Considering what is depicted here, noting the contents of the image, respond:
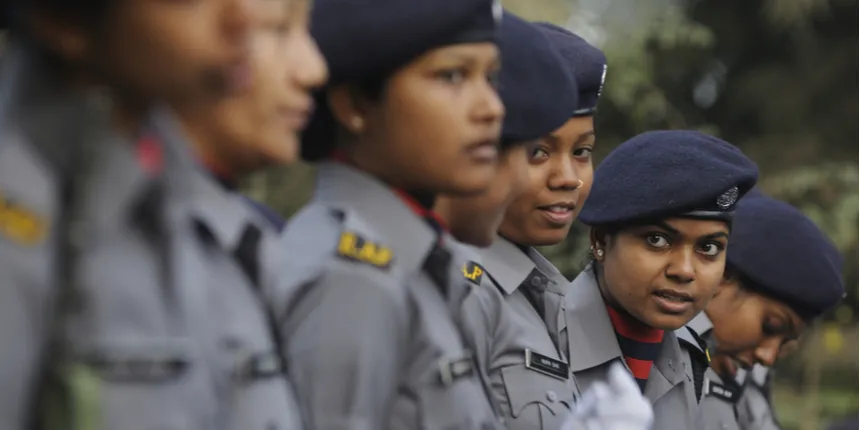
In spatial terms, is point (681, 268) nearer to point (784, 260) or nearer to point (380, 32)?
point (784, 260)

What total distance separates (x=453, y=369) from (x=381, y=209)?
13.9 inches

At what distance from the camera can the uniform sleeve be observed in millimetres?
3199

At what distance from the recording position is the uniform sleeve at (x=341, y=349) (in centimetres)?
320

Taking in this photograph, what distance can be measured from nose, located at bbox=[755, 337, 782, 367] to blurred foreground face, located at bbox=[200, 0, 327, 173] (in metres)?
3.51

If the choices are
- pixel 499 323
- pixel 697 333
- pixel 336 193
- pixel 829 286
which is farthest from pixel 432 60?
pixel 829 286

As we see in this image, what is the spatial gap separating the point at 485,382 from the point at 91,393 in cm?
143

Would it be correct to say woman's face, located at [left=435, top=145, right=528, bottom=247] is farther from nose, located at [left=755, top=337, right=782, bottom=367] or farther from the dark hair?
nose, located at [left=755, top=337, right=782, bottom=367]

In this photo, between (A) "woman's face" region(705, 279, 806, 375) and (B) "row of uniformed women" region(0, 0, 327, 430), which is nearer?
(B) "row of uniformed women" region(0, 0, 327, 430)

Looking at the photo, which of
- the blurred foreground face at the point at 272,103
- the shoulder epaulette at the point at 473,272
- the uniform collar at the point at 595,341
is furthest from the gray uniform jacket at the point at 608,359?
the blurred foreground face at the point at 272,103

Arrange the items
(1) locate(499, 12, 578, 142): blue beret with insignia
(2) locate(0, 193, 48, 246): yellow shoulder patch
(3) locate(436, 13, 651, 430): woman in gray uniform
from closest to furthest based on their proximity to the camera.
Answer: (2) locate(0, 193, 48, 246): yellow shoulder patch, (3) locate(436, 13, 651, 430): woman in gray uniform, (1) locate(499, 12, 578, 142): blue beret with insignia

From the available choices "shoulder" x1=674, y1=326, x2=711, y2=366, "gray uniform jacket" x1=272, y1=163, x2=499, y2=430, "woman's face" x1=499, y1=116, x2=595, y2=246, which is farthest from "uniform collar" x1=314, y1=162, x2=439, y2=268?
"shoulder" x1=674, y1=326, x2=711, y2=366

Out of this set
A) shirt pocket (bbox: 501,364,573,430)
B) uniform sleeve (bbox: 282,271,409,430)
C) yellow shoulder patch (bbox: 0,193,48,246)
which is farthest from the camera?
shirt pocket (bbox: 501,364,573,430)

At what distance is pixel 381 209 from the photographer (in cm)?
352

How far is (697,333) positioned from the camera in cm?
582
